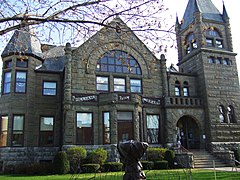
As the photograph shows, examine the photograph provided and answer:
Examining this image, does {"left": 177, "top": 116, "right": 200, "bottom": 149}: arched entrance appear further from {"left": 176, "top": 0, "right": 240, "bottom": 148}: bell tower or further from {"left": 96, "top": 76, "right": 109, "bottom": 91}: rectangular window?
{"left": 96, "top": 76, "right": 109, "bottom": 91}: rectangular window

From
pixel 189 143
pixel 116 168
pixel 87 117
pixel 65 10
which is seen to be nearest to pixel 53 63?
pixel 87 117

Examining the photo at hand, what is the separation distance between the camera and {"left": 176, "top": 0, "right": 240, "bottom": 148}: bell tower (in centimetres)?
2716

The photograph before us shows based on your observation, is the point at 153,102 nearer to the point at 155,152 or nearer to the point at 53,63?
the point at 155,152

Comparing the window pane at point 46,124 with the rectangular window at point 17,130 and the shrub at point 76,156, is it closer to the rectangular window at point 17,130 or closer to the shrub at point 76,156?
the rectangular window at point 17,130

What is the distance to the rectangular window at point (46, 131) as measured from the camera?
24.2 m

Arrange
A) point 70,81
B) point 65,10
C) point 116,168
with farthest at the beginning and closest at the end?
1. point 70,81
2. point 116,168
3. point 65,10

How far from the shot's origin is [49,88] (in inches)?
1005

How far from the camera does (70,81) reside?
79.2ft

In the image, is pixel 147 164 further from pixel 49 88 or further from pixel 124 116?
pixel 49 88

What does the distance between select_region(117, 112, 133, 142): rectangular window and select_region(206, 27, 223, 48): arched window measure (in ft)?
41.6

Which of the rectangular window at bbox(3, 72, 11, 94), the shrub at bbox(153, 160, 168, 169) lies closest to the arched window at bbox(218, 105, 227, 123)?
the shrub at bbox(153, 160, 168, 169)

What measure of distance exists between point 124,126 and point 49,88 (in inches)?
306

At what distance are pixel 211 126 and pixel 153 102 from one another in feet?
19.9

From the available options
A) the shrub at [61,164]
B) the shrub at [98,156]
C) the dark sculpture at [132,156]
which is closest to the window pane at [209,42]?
the shrub at [98,156]
